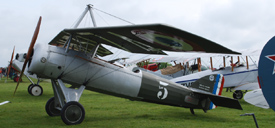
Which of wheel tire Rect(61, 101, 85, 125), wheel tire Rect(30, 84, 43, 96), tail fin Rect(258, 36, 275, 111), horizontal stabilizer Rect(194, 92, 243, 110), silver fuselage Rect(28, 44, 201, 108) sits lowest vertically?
wheel tire Rect(30, 84, 43, 96)

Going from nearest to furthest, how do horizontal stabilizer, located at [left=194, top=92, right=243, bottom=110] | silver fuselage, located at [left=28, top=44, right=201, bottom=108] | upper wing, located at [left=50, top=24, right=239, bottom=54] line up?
upper wing, located at [left=50, top=24, right=239, bottom=54], silver fuselage, located at [left=28, top=44, right=201, bottom=108], horizontal stabilizer, located at [left=194, top=92, right=243, bottom=110]

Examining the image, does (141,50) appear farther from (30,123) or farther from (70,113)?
(30,123)

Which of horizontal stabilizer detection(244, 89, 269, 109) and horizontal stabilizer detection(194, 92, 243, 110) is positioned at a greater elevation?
horizontal stabilizer detection(244, 89, 269, 109)

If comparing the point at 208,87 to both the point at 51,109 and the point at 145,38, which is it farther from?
the point at 51,109

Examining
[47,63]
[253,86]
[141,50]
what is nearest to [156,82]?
[141,50]

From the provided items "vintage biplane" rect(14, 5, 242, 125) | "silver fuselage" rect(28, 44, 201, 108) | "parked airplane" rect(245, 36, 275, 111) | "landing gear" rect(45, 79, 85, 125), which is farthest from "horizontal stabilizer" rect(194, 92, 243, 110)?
"parked airplane" rect(245, 36, 275, 111)

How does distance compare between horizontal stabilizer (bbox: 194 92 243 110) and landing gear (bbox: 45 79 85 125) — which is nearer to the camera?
landing gear (bbox: 45 79 85 125)

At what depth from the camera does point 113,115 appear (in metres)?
7.83

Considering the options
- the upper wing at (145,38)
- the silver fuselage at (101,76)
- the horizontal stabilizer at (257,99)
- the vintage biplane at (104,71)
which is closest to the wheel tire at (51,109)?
the vintage biplane at (104,71)

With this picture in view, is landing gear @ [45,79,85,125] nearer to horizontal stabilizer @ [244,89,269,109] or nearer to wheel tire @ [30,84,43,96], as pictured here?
horizontal stabilizer @ [244,89,269,109]

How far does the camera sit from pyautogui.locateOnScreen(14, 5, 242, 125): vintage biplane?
575 centimetres

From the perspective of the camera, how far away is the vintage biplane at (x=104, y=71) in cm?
575

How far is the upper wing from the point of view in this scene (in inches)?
183

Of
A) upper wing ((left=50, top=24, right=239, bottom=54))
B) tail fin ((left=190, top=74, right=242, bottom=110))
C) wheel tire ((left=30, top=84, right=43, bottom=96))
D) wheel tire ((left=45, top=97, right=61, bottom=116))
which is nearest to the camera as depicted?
upper wing ((left=50, top=24, right=239, bottom=54))
